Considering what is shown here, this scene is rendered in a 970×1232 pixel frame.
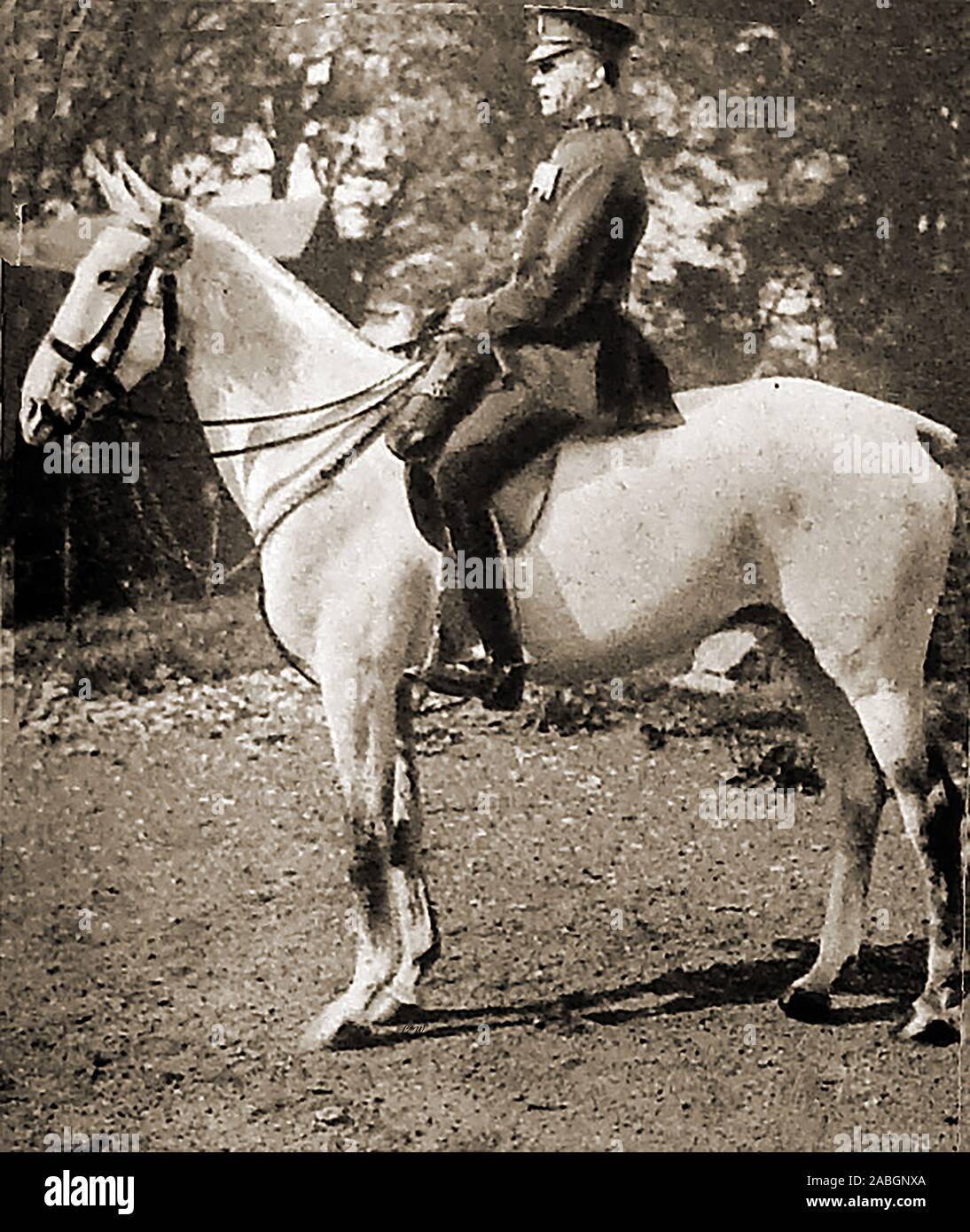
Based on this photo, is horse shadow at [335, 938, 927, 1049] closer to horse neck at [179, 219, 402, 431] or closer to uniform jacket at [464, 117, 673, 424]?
uniform jacket at [464, 117, 673, 424]

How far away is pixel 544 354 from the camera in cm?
299

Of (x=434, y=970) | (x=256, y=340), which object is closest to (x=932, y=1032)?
(x=434, y=970)

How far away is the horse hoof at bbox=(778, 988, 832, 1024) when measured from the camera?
311cm

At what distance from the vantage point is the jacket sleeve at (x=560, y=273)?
9.82 feet

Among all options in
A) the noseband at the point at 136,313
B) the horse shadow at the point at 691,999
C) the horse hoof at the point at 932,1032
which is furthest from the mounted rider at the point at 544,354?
the horse hoof at the point at 932,1032

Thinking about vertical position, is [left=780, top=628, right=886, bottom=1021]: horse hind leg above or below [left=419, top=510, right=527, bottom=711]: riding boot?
below

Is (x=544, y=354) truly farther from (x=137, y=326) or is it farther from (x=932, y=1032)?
(x=932, y=1032)

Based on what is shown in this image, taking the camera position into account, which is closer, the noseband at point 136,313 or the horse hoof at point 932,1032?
the noseband at point 136,313

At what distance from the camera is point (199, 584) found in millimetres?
3043

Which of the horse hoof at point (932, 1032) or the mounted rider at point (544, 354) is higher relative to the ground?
the mounted rider at point (544, 354)

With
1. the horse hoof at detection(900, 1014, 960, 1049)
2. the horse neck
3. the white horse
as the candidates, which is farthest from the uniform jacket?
the horse hoof at detection(900, 1014, 960, 1049)

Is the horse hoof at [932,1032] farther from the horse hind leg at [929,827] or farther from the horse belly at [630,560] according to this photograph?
the horse belly at [630,560]

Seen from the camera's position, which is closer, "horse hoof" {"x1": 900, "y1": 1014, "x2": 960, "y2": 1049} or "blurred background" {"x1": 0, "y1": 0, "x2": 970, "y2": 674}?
"blurred background" {"x1": 0, "y1": 0, "x2": 970, "y2": 674}
